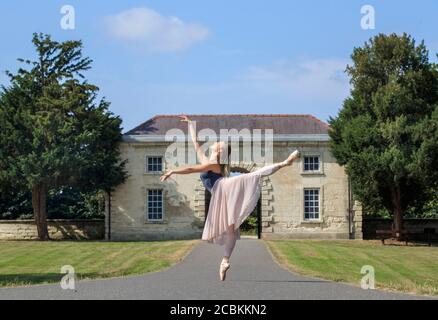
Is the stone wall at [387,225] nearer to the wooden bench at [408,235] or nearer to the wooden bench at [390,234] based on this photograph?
the wooden bench at [408,235]

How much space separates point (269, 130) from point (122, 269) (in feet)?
68.3

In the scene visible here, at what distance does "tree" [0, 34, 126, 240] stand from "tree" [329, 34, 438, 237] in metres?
12.4

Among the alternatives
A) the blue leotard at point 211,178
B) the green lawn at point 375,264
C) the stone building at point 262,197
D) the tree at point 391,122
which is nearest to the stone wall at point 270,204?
the stone building at point 262,197

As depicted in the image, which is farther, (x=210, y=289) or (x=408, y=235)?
(x=408, y=235)

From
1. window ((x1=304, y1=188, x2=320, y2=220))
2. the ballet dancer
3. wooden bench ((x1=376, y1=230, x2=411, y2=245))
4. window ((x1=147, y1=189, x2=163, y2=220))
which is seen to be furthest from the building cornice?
the ballet dancer

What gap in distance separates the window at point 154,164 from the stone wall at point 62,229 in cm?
408

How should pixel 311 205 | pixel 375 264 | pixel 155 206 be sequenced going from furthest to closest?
1. pixel 155 206
2. pixel 311 205
3. pixel 375 264

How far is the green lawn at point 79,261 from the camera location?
18.0 m

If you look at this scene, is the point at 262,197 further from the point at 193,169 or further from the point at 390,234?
the point at 193,169

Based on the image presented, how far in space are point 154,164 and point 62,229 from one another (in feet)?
20.4

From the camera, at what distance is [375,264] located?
22672mm

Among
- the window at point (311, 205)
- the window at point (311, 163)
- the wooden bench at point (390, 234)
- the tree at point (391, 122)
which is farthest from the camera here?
the window at point (311, 163)

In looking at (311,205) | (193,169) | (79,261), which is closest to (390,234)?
(311,205)
